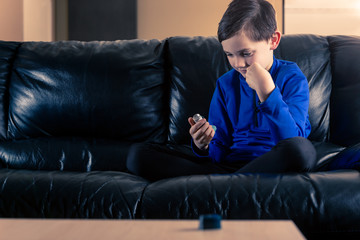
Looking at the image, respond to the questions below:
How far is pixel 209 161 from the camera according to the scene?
4.74 feet

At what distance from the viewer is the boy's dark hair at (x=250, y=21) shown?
1.42 m

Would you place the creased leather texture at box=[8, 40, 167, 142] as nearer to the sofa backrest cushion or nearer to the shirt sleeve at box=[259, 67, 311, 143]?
the sofa backrest cushion

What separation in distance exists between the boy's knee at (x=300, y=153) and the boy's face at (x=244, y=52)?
385mm

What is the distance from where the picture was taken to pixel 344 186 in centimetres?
98

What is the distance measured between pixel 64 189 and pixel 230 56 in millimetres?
699

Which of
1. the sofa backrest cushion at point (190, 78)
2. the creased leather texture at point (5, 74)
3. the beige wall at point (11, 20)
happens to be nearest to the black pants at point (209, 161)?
the sofa backrest cushion at point (190, 78)

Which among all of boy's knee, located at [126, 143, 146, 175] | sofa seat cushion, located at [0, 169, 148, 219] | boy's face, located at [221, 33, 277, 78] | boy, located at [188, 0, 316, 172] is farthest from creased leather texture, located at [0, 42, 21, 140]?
boy's face, located at [221, 33, 277, 78]

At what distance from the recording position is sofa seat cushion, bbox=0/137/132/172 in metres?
1.60

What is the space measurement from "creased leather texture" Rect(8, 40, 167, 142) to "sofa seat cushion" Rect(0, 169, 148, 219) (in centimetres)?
51

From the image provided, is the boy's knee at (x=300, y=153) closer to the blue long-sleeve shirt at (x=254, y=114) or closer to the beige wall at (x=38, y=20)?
the blue long-sleeve shirt at (x=254, y=114)

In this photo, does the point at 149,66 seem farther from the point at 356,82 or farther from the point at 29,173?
the point at 356,82

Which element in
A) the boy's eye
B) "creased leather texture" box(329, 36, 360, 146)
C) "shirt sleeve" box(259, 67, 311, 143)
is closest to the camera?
"shirt sleeve" box(259, 67, 311, 143)

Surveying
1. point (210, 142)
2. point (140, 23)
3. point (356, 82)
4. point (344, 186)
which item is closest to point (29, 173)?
Answer: point (210, 142)

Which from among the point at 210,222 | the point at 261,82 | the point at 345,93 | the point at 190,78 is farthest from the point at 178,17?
the point at 210,222
